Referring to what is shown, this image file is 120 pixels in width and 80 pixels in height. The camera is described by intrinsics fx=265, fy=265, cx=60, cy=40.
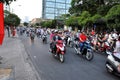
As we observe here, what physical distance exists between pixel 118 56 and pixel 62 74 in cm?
246

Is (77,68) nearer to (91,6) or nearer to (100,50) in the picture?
(100,50)

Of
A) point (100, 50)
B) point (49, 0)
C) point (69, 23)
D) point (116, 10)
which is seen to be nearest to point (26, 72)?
point (100, 50)

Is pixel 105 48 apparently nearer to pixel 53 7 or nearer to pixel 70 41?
pixel 70 41

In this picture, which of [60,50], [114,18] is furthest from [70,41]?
[60,50]

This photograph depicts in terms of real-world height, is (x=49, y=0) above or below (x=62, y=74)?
above

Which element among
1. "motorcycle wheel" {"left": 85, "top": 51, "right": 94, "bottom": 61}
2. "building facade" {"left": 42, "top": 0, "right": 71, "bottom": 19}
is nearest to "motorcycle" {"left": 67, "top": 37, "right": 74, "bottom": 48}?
"motorcycle wheel" {"left": 85, "top": 51, "right": 94, "bottom": 61}

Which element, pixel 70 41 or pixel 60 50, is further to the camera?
pixel 70 41

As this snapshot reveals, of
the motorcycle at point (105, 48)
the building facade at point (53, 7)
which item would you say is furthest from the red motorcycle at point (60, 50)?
the building facade at point (53, 7)

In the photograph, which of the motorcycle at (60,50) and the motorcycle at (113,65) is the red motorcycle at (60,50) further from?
the motorcycle at (113,65)

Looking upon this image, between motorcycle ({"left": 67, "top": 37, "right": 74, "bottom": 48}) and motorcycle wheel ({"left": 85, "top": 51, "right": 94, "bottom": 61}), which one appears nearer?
motorcycle wheel ({"left": 85, "top": 51, "right": 94, "bottom": 61})

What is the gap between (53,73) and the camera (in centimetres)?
1150

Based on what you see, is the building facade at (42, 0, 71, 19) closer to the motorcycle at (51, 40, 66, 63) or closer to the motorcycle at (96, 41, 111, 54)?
the motorcycle at (96, 41, 111, 54)

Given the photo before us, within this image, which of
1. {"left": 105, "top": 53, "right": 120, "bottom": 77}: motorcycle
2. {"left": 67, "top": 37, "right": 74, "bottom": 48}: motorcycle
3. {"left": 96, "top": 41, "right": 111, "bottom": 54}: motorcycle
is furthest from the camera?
{"left": 67, "top": 37, "right": 74, "bottom": 48}: motorcycle

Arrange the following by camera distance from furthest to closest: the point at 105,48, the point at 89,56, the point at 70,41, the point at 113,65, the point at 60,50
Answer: the point at 70,41 < the point at 105,48 < the point at 89,56 < the point at 60,50 < the point at 113,65
